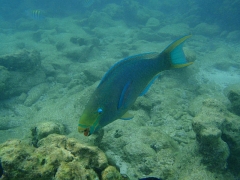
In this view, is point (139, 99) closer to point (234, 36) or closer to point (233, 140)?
point (233, 140)

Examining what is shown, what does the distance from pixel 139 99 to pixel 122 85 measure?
3.34 m

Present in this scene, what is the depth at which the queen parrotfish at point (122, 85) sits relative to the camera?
1.41m

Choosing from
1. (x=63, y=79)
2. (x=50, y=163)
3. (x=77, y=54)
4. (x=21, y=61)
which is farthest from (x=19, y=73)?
(x=50, y=163)

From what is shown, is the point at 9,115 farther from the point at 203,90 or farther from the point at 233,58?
the point at 233,58

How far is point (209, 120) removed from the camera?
8.83 ft

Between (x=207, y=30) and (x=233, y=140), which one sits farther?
(x=207, y=30)

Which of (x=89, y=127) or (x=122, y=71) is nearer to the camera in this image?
(x=89, y=127)

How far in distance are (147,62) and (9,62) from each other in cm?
677

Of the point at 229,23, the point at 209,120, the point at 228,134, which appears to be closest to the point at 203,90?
the point at 228,134

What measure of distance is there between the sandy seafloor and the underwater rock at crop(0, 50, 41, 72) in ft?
2.12

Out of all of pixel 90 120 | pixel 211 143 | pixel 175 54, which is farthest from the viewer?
pixel 211 143

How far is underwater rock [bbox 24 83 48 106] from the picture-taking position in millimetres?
6273

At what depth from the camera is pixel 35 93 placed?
21.8 ft

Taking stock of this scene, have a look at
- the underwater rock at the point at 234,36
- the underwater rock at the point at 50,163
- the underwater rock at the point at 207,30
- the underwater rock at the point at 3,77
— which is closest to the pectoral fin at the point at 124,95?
the underwater rock at the point at 50,163
